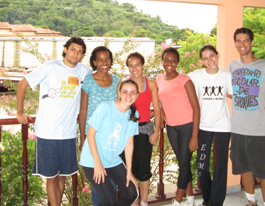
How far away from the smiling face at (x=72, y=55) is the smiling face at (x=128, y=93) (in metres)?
0.51

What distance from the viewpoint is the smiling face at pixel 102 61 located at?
247cm

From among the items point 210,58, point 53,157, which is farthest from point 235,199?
point 53,157

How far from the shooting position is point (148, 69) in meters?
3.82

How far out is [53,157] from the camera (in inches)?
91.7

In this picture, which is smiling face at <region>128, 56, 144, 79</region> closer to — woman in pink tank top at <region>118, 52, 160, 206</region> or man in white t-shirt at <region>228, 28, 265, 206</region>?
woman in pink tank top at <region>118, 52, 160, 206</region>

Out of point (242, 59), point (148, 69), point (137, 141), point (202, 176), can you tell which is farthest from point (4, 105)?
point (242, 59)

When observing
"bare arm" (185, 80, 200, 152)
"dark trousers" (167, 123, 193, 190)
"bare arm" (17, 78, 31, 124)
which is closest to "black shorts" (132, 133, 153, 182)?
"dark trousers" (167, 123, 193, 190)

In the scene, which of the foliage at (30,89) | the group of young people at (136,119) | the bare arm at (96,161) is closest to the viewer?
the bare arm at (96,161)

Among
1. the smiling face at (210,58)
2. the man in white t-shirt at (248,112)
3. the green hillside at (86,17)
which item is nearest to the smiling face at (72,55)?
the smiling face at (210,58)

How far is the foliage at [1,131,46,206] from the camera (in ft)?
9.53

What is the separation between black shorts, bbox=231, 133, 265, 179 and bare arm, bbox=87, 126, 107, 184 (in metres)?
1.35

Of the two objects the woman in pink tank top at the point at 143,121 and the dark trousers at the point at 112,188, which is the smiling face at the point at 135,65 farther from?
the dark trousers at the point at 112,188

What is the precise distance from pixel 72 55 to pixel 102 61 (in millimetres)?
259

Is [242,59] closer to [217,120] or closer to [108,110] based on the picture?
[217,120]
